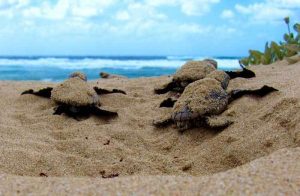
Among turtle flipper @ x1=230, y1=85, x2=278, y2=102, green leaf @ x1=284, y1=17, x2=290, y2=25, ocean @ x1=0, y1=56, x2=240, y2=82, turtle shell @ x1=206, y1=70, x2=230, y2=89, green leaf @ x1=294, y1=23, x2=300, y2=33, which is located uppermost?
green leaf @ x1=284, y1=17, x2=290, y2=25

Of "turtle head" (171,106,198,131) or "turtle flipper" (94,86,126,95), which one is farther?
"turtle flipper" (94,86,126,95)

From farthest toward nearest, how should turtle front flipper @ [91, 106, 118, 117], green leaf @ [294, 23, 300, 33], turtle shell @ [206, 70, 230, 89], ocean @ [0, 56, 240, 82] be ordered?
ocean @ [0, 56, 240, 82], green leaf @ [294, 23, 300, 33], turtle shell @ [206, 70, 230, 89], turtle front flipper @ [91, 106, 118, 117]

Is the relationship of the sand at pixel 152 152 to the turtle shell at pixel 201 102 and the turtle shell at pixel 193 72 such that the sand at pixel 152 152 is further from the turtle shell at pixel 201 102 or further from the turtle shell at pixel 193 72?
the turtle shell at pixel 193 72

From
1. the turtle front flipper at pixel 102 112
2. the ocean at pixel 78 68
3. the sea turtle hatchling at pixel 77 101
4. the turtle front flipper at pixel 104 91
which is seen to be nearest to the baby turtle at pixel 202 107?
the turtle front flipper at pixel 102 112

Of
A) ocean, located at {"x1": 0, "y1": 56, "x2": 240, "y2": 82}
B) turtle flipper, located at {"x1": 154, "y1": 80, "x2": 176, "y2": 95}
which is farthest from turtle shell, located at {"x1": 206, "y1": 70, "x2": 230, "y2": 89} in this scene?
ocean, located at {"x1": 0, "y1": 56, "x2": 240, "y2": 82}

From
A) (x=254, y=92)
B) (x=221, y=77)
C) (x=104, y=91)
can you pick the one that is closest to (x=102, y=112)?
(x=104, y=91)

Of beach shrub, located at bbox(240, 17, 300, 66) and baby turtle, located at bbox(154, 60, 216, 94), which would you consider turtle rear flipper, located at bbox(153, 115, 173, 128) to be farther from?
beach shrub, located at bbox(240, 17, 300, 66)

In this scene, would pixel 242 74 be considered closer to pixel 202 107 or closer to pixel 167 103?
pixel 167 103

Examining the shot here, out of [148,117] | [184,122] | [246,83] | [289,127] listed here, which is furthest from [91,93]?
[289,127]
